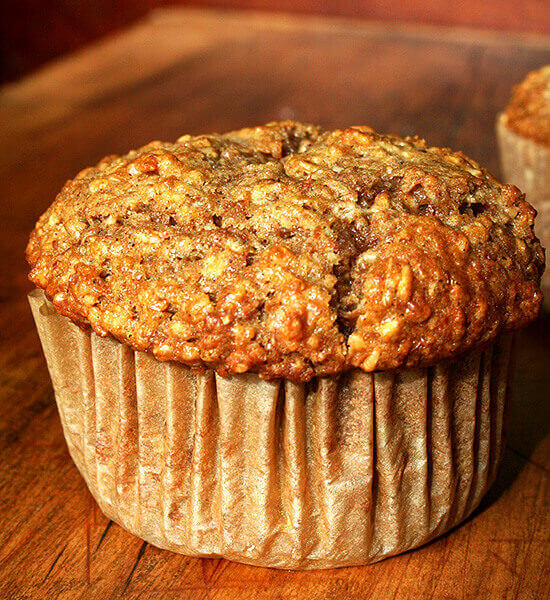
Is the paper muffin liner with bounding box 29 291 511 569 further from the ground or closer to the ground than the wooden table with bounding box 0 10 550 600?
further from the ground

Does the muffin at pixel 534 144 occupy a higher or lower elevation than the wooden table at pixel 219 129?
higher

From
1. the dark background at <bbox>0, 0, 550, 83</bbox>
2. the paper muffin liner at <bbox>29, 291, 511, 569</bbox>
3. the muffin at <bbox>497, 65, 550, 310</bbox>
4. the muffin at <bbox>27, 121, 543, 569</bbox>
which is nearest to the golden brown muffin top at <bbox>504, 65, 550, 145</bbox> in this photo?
the muffin at <bbox>497, 65, 550, 310</bbox>

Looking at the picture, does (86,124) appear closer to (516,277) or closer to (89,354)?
(89,354)

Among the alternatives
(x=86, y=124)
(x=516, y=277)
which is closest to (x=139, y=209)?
(x=516, y=277)

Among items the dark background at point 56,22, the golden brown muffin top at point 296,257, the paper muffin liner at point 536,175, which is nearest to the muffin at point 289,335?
the golden brown muffin top at point 296,257

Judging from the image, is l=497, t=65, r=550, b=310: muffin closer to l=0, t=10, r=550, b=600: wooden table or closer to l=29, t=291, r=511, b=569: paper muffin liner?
l=0, t=10, r=550, b=600: wooden table

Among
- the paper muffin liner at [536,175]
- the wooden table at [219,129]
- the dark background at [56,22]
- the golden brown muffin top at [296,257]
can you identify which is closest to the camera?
the golden brown muffin top at [296,257]

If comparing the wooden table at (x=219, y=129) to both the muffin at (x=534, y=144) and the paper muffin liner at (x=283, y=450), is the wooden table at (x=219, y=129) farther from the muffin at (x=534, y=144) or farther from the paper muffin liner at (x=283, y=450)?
the muffin at (x=534, y=144)
